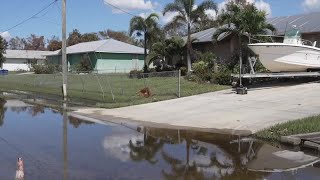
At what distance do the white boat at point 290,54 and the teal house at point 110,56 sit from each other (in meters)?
36.0

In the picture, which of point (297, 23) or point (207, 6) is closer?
point (297, 23)

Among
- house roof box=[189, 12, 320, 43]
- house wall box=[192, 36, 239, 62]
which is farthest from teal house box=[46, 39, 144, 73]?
house roof box=[189, 12, 320, 43]

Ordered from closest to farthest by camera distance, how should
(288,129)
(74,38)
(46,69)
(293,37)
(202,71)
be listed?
1. (288,129)
2. (293,37)
3. (202,71)
4. (46,69)
5. (74,38)

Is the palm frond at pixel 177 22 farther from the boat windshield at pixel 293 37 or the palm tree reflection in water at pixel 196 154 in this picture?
the palm tree reflection in water at pixel 196 154

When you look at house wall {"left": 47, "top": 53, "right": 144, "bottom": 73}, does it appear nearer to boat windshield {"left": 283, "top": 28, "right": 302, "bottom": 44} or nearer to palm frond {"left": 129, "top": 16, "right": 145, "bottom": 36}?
palm frond {"left": 129, "top": 16, "right": 145, "bottom": 36}

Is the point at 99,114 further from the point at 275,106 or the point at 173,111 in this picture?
the point at 275,106

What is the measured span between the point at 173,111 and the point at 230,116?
3.15 metres

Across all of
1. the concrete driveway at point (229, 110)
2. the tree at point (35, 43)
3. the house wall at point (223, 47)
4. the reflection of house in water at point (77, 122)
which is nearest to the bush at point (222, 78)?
the concrete driveway at point (229, 110)

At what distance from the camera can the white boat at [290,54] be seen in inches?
984

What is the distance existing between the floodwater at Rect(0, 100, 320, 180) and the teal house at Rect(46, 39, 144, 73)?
45.0 meters

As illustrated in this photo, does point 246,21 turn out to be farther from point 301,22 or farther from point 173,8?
point 173,8

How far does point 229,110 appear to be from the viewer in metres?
18.7

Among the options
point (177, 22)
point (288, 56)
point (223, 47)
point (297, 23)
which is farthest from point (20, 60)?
point (288, 56)

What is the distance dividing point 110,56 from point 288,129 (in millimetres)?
50440
